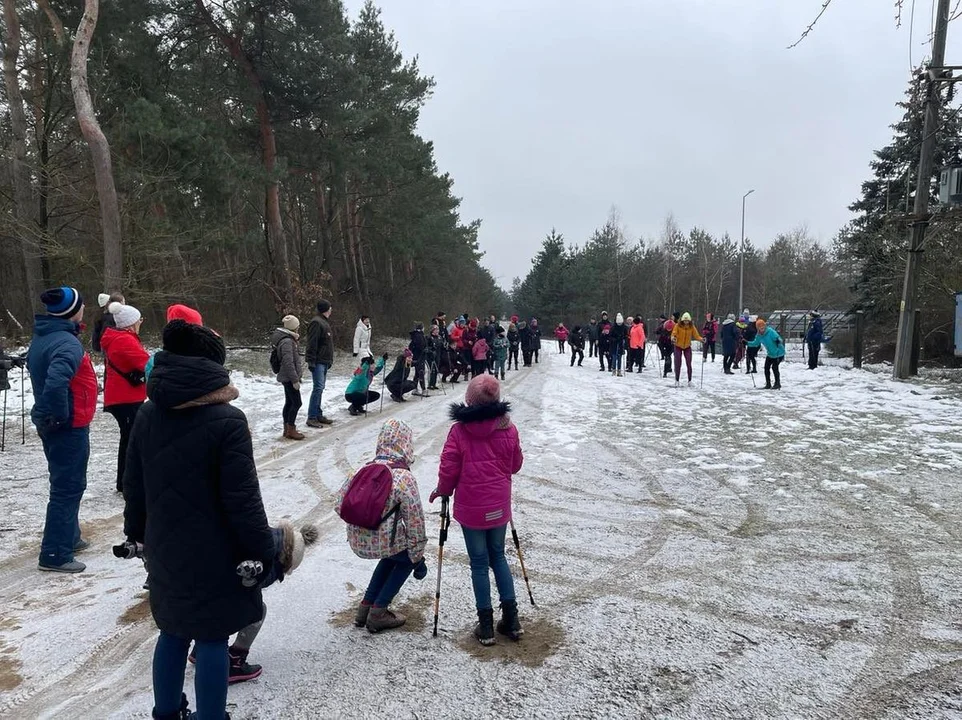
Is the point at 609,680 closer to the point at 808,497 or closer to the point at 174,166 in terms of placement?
the point at 808,497

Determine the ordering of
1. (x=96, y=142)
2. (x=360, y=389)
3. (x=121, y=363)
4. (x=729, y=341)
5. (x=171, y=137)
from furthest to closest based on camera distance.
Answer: (x=729, y=341) → (x=171, y=137) → (x=96, y=142) → (x=360, y=389) → (x=121, y=363)

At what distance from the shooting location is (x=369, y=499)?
3.53 metres

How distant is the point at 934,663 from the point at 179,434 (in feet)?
13.8

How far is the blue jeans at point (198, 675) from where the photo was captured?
259 cm

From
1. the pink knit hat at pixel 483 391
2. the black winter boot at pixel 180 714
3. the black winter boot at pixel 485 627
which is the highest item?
the pink knit hat at pixel 483 391

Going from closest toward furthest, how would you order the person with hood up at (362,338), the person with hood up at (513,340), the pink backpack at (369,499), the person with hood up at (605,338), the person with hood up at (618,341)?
1. the pink backpack at (369,499)
2. the person with hood up at (362,338)
3. the person with hood up at (618,341)
4. the person with hood up at (605,338)
5. the person with hood up at (513,340)

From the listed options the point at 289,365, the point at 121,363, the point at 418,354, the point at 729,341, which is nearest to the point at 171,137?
the point at 418,354

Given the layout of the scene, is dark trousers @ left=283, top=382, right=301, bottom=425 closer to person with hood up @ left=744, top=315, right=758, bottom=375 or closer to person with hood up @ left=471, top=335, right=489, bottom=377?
person with hood up @ left=471, top=335, right=489, bottom=377

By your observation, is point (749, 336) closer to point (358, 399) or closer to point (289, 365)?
point (358, 399)

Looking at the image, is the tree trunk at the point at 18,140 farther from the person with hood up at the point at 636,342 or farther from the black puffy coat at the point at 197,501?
the person with hood up at the point at 636,342

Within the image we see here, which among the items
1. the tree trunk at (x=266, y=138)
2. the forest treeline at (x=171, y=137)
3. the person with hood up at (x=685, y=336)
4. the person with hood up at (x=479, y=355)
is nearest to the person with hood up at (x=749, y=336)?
the person with hood up at (x=685, y=336)

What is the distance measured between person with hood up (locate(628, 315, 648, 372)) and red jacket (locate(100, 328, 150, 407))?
1627 cm

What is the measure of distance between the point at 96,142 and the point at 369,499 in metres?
13.4

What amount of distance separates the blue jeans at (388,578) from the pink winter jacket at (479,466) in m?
0.43
